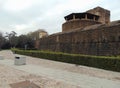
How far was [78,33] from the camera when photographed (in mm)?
19281

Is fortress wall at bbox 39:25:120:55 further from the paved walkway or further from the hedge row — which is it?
the paved walkway

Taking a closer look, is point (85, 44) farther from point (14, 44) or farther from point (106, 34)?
point (14, 44)

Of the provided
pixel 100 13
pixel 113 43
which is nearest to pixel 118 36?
pixel 113 43

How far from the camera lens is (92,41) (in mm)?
16844

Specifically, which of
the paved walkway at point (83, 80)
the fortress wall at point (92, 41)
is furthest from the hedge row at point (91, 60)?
the paved walkway at point (83, 80)

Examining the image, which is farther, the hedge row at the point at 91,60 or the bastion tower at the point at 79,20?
the bastion tower at the point at 79,20

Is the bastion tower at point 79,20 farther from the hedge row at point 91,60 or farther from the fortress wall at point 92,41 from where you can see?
the hedge row at point 91,60

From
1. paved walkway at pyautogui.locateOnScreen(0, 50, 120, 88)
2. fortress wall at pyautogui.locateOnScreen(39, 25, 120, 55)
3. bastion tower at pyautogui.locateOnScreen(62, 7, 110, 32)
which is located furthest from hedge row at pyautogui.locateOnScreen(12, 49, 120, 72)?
bastion tower at pyautogui.locateOnScreen(62, 7, 110, 32)

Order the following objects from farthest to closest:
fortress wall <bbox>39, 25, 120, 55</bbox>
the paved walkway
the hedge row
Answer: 1. fortress wall <bbox>39, 25, 120, 55</bbox>
2. the hedge row
3. the paved walkway

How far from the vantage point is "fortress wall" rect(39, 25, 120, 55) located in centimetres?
1427

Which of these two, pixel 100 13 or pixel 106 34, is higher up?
pixel 100 13

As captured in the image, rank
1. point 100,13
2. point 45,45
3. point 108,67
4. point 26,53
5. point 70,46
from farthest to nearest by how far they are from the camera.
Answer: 1. point 100,13
2. point 45,45
3. point 26,53
4. point 70,46
5. point 108,67

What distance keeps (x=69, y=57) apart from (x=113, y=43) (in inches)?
168

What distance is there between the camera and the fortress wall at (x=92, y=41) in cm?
1427
